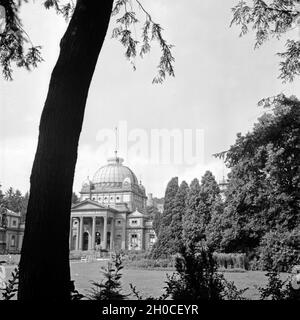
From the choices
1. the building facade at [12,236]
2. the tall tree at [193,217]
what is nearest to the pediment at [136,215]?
the building facade at [12,236]

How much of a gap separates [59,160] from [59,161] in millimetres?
11

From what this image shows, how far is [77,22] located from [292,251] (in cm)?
2080

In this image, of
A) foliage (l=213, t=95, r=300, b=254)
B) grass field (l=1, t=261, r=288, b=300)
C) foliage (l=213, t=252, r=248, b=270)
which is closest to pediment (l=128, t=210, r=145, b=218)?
foliage (l=213, t=95, r=300, b=254)

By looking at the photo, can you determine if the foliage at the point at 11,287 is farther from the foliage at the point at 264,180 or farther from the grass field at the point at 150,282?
the foliage at the point at 264,180

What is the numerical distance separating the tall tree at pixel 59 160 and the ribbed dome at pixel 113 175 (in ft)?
300

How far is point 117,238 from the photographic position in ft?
280

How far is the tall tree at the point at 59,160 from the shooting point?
433 centimetres

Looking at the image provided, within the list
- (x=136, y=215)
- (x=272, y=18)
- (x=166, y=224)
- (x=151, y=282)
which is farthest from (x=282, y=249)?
(x=136, y=215)

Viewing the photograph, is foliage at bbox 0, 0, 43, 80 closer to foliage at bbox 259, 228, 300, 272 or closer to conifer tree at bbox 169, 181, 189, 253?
foliage at bbox 259, 228, 300, 272

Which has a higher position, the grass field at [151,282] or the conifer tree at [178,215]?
the conifer tree at [178,215]

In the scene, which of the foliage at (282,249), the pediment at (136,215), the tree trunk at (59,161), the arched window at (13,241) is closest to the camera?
the tree trunk at (59,161)

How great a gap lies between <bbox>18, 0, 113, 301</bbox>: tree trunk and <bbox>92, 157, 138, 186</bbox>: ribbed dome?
91.6 m

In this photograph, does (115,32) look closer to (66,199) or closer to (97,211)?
(66,199)
